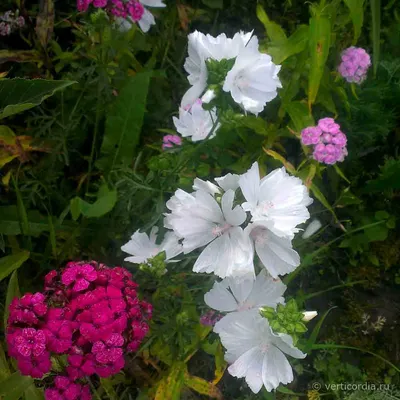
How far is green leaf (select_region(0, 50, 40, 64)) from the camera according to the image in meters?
1.79

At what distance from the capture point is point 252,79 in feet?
4.33

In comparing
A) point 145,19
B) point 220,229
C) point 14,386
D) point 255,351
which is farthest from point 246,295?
point 145,19

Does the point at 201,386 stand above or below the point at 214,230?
below

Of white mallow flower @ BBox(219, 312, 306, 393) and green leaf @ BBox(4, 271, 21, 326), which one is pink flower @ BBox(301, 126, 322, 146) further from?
green leaf @ BBox(4, 271, 21, 326)

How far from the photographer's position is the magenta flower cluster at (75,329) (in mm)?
1106

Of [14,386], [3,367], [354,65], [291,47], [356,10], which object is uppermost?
[356,10]

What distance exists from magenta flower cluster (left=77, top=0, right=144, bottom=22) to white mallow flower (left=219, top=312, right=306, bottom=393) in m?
0.95

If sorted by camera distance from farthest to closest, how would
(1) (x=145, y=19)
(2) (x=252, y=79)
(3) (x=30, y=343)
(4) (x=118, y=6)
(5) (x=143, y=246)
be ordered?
(1) (x=145, y=19), (4) (x=118, y=6), (5) (x=143, y=246), (2) (x=252, y=79), (3) (x=30, y=343)

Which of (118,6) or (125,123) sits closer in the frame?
(118,6)

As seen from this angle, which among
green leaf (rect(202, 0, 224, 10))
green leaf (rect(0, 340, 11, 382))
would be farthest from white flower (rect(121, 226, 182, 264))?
green leaf (rect(202, 0, 224, 10))

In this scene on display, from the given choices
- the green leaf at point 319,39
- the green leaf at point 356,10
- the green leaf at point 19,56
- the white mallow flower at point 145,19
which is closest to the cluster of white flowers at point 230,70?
the green leaf at point 319,39

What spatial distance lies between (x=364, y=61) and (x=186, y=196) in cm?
94

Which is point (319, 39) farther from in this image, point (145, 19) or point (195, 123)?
point (145, 19)

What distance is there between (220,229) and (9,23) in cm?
115
